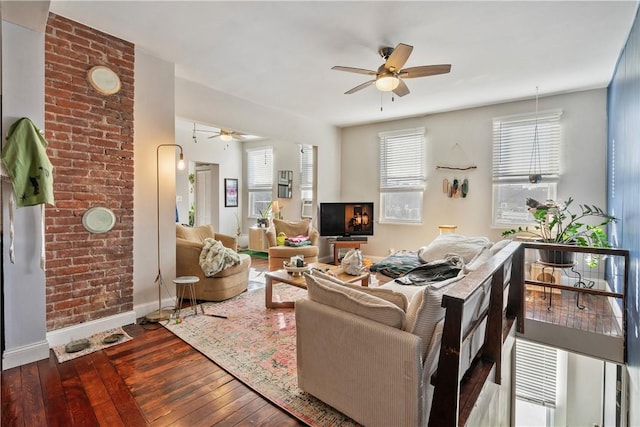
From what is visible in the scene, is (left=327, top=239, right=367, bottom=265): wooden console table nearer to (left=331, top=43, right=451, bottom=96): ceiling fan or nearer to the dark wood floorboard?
the dark wood floorboard

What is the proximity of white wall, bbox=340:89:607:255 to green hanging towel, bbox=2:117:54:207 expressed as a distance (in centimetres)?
520

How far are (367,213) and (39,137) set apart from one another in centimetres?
493

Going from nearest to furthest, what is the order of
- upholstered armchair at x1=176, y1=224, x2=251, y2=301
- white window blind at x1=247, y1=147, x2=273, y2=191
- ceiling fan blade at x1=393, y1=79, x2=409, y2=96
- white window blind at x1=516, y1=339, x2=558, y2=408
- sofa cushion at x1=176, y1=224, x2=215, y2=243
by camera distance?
ceiling fan blade at x1=393, y1=79, x2=409, y2=96
upholstered armchair at x1=176, y1=224, x2=251, y2=301
sofa cushion at x1=176, y1=224, x2=215, y2=243
white window blind at x1=516, y1=339, x2=558, y2=408
white window blind at x1=247, y1=147, x2=273, y2=191

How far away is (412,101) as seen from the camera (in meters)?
4.85

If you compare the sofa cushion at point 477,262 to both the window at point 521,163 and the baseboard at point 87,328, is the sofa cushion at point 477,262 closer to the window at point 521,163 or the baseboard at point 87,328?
the window at point 521,163

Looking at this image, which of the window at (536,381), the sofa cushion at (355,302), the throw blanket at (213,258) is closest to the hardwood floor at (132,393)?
the sofa cushion at (355,302)

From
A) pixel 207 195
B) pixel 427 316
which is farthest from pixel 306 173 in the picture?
pixel 427 316

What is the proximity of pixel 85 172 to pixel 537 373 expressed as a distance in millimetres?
6304

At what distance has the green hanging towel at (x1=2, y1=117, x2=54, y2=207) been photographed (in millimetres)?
2244

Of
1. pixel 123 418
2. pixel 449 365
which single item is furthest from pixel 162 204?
pixel 449 365

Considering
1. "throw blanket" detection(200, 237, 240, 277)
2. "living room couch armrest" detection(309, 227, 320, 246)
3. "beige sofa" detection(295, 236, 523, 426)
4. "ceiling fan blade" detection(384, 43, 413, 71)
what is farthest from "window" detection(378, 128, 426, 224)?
"beige sofa" detection(295, 236, 523, 426)

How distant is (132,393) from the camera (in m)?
2.10

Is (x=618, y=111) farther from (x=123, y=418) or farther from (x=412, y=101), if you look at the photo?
(x=123, y=418)

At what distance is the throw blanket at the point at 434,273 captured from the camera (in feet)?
10.00
